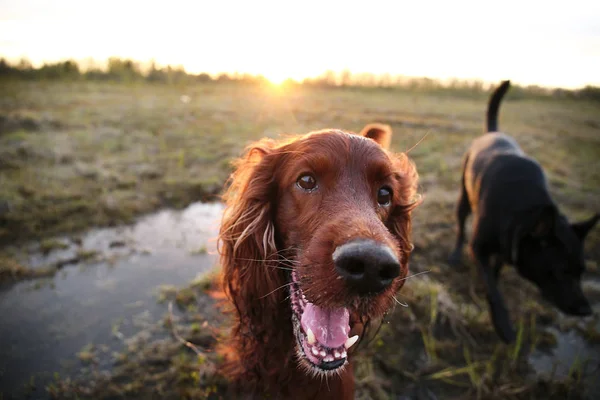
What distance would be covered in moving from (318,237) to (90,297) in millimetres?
2868

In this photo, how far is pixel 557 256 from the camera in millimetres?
3223

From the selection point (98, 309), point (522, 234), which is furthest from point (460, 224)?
point (98, 309)

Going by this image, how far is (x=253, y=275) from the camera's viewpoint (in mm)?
2008

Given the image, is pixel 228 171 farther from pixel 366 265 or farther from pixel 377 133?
pixel 366 265

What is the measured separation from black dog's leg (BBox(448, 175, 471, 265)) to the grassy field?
0.16 metres

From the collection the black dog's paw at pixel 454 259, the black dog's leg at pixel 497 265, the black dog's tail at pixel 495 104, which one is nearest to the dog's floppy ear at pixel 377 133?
the black dog's leg at pixel 497 265

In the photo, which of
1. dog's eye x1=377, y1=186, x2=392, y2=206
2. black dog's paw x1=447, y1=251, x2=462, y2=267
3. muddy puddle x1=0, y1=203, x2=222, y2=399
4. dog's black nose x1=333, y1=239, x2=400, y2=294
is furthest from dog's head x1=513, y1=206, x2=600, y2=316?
muddy puddle x1=0, y1=203, x2=222, y2=399

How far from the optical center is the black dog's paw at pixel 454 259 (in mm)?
4473

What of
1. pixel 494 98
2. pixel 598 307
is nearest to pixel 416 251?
pixel 598 307

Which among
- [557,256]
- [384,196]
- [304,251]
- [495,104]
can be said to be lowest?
[557,256]

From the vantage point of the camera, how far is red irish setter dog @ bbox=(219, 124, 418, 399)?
5.01 feet

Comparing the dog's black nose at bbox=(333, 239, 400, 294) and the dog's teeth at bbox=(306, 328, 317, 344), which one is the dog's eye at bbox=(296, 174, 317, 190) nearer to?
the dog's black nose at bbox=(333, 239, 400, 294)

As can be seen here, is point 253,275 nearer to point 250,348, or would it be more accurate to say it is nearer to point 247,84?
point 250,348

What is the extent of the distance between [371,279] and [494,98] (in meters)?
4.81
